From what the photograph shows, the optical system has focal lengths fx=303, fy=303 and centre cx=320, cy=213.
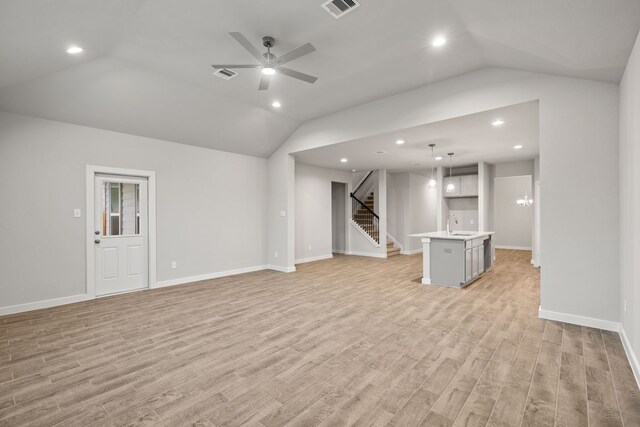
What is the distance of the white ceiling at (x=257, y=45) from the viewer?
2758mm

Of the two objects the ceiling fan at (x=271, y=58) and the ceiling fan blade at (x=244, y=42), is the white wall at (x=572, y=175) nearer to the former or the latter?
the ceiling fan at (x=271, y=58)

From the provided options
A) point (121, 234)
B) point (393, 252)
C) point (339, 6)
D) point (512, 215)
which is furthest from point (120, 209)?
point (512, 215)

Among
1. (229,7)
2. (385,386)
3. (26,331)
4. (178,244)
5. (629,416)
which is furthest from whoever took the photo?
(178,244)

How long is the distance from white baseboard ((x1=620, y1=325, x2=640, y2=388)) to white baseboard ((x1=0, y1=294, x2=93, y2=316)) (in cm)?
683

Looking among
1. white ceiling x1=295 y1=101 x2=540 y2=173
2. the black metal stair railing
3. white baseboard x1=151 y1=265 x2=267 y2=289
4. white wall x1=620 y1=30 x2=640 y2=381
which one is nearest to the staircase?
the black metal stair railing

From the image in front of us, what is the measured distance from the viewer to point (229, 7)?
2936 millimetres

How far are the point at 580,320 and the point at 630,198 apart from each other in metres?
1.65

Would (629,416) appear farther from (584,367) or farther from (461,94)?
(461,94)

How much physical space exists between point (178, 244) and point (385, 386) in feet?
16.6

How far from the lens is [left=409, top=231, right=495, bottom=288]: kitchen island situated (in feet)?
18.0

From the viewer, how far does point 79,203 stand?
4.90 m


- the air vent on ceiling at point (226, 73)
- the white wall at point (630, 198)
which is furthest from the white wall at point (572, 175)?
the air vent on ceiling at point (226, 73)

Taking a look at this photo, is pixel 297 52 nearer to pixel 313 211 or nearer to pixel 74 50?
pixel 74 50

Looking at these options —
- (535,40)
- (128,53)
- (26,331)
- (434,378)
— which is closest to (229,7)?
(128,53)
